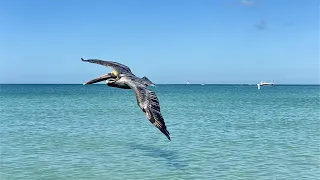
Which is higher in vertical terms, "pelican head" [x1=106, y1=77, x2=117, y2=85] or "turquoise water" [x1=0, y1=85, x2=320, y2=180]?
"pelican head" [x1=106, y1=77, x2=117, y2=85]

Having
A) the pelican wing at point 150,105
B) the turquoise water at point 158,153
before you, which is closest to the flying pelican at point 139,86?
the pelican wing at point 150,105

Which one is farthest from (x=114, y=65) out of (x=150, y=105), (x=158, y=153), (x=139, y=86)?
(x=158, y=153)

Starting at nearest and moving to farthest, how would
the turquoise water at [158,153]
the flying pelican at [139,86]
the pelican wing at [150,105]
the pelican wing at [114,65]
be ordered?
the pelican wing at [150,105] → the flying pelican at [139,86] → the pelican wing at [114,65] → the turquoise water at [158,153]

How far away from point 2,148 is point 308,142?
17189mm

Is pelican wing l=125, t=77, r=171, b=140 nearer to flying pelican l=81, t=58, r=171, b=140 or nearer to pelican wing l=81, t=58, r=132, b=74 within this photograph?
flying pelican l=81, t=58, r=171, b=140

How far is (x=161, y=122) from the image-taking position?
10.2m

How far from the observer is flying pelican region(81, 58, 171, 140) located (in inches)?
409

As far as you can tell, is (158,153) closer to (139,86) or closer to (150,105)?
(139,86)

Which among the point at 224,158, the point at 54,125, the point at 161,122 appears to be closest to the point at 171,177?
the point at 224,158

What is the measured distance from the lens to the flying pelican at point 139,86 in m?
10.4

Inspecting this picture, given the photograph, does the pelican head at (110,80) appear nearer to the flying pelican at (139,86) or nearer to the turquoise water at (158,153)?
the flying pelican at (139,86)

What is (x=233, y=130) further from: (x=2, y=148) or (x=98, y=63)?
(x=98, y=63)

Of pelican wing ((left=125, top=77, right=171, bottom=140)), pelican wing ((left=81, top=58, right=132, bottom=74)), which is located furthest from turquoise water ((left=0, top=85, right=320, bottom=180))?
pelican wing ((left=125, top=77, right=171, bottom=140))

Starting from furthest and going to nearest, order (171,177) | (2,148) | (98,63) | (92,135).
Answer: (92,135)
(2,148)
(171,177)
(98,63)
